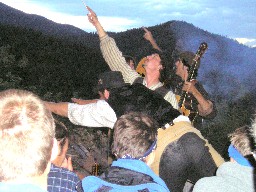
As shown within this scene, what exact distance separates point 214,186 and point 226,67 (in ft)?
37.9

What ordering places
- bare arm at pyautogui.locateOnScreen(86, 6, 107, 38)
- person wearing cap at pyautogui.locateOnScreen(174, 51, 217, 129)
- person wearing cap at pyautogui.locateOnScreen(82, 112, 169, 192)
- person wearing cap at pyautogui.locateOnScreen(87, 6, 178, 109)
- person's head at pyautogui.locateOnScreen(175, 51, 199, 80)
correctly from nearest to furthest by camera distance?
person wearing cap at pyautogui.locateOnScreen(82, 112, 169, 192)
person wearing cap at pyautogui.locateOnScreen(87, 6, 178, 109)
bare arm at pyautogui.locateOnScreen(86, 6, 107, 38)
person wearing cap at pyautogui.locateOnScreen(174, 51, 217, 129)
person's head at pyautogui.locateOnScreen(175, 51, 199, 80)

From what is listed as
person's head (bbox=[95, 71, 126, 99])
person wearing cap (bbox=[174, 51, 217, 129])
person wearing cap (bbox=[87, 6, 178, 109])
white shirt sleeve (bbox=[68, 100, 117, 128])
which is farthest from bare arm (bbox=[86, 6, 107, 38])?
person wearing cap (bbox=[174, 51, 217, 129])

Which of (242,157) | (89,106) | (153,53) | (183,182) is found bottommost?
(183,182)

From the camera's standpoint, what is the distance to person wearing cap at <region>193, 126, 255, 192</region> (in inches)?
92.0

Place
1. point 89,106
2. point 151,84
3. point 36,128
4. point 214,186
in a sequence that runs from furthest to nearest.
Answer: point 151,84 < point 89,106 < point 214,186 < point 36,128

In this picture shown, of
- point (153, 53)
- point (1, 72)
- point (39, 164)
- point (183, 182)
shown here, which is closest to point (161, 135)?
point (183, 182)

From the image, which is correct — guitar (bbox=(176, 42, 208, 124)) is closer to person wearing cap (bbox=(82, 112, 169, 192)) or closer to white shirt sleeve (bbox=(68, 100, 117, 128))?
white shirt sleeve (bbox=(68, 100, 117, 128))

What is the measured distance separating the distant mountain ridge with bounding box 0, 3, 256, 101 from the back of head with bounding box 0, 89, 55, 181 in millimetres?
11061

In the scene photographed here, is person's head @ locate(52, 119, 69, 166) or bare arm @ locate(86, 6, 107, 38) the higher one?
bare arm @ locate(86, 6, 107, 38)

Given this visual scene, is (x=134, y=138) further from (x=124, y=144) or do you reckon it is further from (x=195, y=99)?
(x=195, y=99)

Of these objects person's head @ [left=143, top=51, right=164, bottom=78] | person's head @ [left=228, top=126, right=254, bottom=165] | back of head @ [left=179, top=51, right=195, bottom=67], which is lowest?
A: person's head @ [left=228, top=126, right=254, bottom=165]

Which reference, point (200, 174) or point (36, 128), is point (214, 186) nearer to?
point (200, 174)

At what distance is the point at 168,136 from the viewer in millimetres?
3043

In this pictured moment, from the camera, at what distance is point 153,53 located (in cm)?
401
